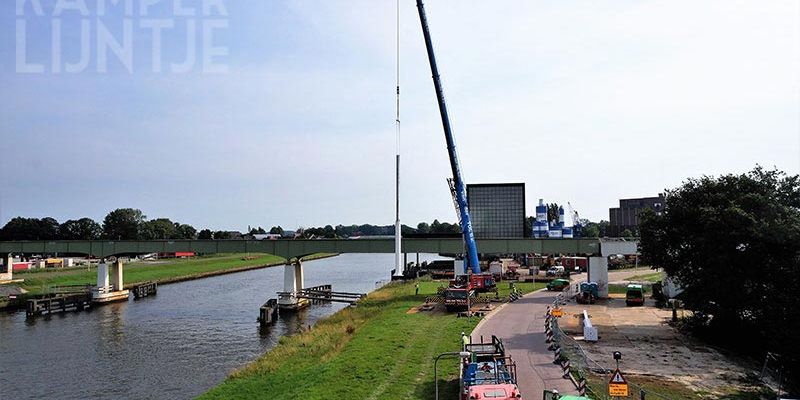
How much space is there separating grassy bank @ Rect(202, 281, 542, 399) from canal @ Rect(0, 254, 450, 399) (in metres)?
3.86

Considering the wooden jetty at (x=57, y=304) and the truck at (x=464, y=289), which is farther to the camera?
the wooden jetty at (x=57, y=304)

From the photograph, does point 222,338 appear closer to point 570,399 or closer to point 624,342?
point 624,342

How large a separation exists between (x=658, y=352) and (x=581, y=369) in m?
8.77

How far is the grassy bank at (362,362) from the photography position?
2709 cm

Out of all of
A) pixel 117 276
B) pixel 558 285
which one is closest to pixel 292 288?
pixel 117 276

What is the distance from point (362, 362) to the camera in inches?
1271

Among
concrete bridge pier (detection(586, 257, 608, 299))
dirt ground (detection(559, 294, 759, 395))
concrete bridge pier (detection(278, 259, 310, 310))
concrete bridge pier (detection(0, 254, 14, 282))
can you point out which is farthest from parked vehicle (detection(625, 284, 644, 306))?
concrete bridge pier (detection(0, 254, 14, 282))

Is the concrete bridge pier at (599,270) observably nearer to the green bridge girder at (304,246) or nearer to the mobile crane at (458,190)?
the green bridge girder at (304,246)

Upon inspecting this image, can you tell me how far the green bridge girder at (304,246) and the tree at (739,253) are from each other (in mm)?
19292

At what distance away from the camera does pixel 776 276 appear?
33.7 m

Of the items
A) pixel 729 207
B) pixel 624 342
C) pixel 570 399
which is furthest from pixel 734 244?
pixel 570 399

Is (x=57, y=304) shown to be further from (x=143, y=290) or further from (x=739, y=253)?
(x=739, y=253)

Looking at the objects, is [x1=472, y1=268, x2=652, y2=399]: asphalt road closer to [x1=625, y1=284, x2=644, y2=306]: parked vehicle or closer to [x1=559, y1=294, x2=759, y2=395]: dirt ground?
[x1=559, y1=294, x2=759, y2=395]: dirt ground

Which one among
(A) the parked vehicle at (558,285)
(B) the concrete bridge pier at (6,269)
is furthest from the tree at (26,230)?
(A) the parked vehicle at (558,285)
